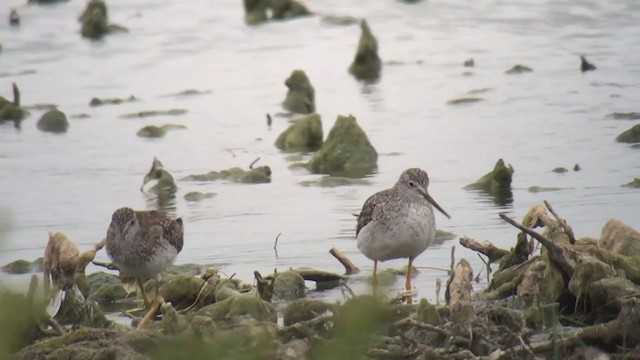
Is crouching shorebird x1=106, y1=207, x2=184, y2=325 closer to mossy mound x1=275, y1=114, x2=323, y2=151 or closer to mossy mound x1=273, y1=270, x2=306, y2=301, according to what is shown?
mossy mound x1=273, y1=270, x2=306, y2=301

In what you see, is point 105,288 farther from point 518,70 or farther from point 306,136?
point 518,70

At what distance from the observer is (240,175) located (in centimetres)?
1794

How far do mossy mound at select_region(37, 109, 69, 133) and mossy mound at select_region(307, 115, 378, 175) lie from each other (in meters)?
5.39

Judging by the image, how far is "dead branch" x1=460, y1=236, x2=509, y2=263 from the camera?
11.4 metres

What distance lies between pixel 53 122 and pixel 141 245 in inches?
439

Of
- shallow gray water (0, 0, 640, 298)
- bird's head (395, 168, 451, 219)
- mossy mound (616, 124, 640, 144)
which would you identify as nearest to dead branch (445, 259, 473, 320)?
shallow gray water (0, 0, 640, 298)

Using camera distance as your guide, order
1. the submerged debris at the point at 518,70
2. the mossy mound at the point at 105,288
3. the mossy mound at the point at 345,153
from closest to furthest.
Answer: the mossy mound at the point at 105,288 → the mossy mound at the point at 345,153 → the submerged debris at the point at 518,70

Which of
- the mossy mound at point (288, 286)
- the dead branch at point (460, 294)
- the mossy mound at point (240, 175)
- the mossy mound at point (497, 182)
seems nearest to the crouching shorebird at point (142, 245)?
the mossy mound at point (288, 286)

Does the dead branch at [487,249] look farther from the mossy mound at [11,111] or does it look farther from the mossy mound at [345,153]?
the mossy mound at [11,111]

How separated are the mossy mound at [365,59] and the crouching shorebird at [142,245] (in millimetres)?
13855

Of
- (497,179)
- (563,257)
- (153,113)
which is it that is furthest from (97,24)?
(563,257)

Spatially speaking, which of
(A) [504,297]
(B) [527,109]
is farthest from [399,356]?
(B) [527,109]

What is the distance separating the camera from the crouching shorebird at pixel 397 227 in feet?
39.3

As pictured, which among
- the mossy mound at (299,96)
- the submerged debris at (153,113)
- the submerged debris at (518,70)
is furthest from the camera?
the submerged debris at (518,70)
